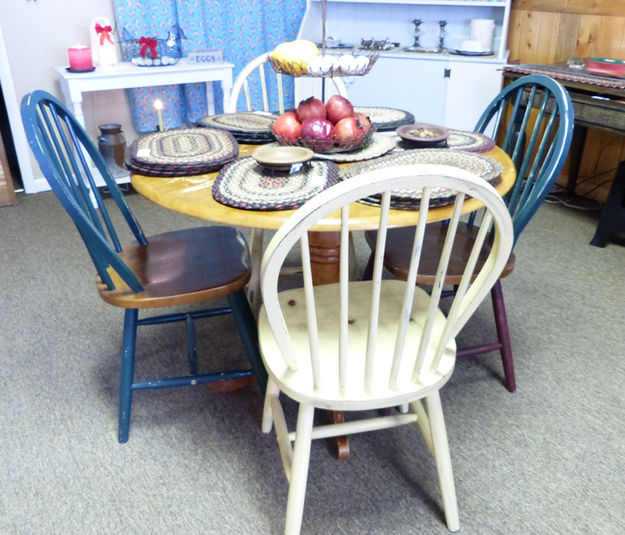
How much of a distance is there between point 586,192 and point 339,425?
2.64m

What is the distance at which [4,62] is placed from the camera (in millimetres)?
2992

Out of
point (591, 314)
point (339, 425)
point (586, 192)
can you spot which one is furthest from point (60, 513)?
point (586, 192)

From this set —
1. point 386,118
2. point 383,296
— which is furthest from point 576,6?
point 383,296

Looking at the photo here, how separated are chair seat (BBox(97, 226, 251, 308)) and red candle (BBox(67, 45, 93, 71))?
172cm

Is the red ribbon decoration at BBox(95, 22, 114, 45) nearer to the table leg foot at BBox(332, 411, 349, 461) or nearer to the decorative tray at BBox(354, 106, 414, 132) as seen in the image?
the decorative tray at BBox(354, 106, 414, 132)

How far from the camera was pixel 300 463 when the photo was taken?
1.15 metres

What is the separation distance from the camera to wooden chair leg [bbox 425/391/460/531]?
1.21 metres

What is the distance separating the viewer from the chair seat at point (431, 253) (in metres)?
1.51

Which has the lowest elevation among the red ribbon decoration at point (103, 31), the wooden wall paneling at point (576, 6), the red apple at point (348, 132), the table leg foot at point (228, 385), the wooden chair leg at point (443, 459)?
the table leg foot at point (228, 385)

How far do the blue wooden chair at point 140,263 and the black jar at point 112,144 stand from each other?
1.75 metres

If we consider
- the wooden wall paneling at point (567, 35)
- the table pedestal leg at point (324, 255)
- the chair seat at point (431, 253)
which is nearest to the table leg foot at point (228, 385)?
the table pedestal leg at point (324, 255)

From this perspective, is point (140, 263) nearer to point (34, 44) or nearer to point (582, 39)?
point (34, 44)

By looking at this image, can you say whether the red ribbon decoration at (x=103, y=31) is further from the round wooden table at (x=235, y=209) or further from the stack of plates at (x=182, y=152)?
the round wooden table at (x=235, y=209)

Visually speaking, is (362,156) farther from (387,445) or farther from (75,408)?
(75,408)
